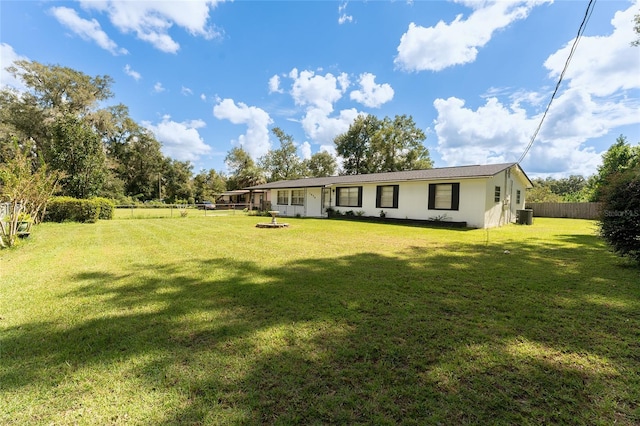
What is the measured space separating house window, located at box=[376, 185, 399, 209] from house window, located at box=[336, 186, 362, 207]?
1.46 meters

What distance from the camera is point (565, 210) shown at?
2019 cm

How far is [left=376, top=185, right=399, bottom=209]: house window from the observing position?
15680 mm

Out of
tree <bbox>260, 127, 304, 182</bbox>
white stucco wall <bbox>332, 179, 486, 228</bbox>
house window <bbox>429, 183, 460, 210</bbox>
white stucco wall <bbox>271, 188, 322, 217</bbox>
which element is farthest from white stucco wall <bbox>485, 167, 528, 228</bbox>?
tree <bbox>260, 127, 304, 182</bbox>

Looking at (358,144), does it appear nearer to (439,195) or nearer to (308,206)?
(308,206)

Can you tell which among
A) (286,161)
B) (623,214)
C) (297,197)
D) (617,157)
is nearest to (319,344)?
(623,214)

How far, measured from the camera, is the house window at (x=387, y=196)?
617 inches

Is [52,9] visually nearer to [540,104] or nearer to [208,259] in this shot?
[208,259]

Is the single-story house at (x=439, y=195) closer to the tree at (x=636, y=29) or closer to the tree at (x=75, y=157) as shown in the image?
the tree at (x=636, y=29)

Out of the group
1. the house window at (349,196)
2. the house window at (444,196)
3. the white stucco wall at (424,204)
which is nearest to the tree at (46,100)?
the house window at (349,196)

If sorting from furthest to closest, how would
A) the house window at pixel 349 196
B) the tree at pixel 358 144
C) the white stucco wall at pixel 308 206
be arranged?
the tree at pixel 358 144, the white stucco wall at pixel 308 206, the house window at pixel 349 196

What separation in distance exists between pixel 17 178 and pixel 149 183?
39318 millimetres

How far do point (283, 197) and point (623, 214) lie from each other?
2004 centimetres

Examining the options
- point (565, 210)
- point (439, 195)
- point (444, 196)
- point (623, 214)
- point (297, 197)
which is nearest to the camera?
point (623, 214)

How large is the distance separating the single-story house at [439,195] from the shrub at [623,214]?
650 centimetres
